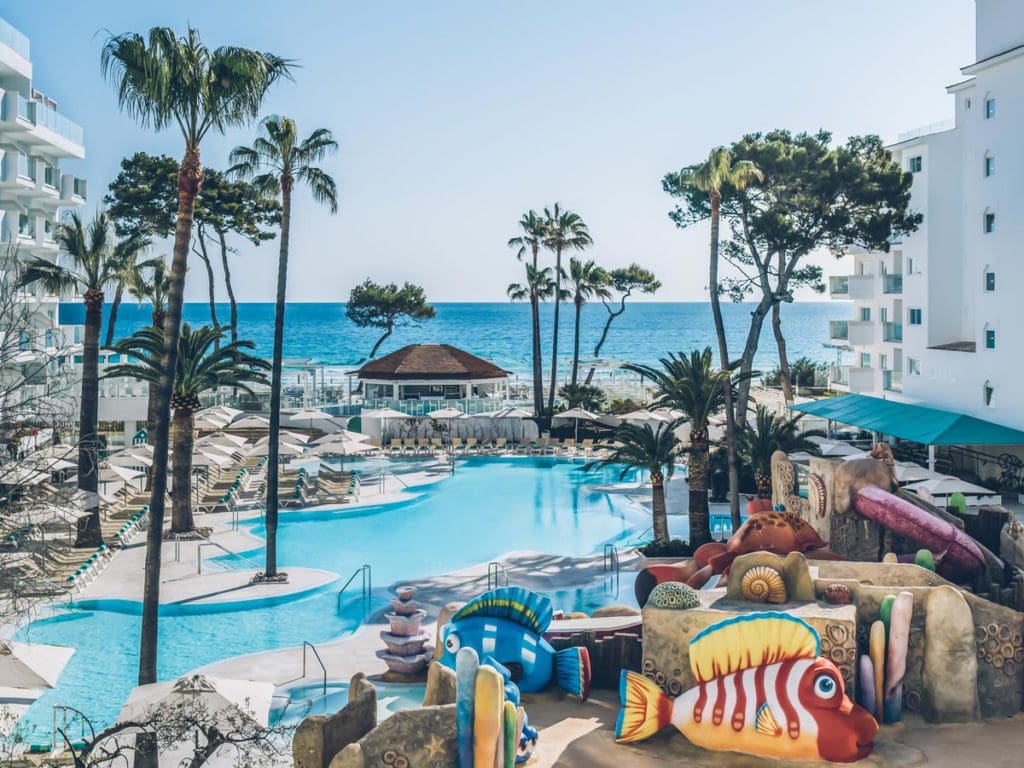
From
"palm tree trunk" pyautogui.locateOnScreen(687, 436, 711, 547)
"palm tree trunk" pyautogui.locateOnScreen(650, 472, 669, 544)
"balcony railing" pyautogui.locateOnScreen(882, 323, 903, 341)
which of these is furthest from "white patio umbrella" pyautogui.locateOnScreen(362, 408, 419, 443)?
"palm tree trunk" pyautogui.locateOnScreen(687, 436, 711, 547)

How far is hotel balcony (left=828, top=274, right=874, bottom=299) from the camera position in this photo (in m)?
43.5

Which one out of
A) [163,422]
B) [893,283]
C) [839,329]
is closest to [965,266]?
[893,283]

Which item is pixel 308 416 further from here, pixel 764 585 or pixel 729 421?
pixel 764 585

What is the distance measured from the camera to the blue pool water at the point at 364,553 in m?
19.6

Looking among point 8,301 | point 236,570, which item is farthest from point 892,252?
point 8,301

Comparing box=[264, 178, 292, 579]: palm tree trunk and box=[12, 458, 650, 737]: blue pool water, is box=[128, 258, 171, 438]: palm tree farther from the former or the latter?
box=[264, 178, 292, 579]: palm tree trunk

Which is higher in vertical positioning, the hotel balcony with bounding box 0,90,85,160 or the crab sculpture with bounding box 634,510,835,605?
the hotel balcony with bounding box 0,90,85,160

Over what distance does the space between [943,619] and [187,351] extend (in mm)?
21139

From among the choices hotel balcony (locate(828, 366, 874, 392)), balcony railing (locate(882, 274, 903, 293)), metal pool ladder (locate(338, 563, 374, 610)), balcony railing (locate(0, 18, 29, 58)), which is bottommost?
metal pool ladder (locate(338, 563, 374, 610))

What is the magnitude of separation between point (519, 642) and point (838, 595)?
444 cm

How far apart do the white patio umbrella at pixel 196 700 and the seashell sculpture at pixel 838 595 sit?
767 centimetres

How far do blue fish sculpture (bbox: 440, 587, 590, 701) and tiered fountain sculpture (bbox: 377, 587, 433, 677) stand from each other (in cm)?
298

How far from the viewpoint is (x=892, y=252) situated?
136 ft

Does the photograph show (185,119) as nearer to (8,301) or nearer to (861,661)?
(8,301)
